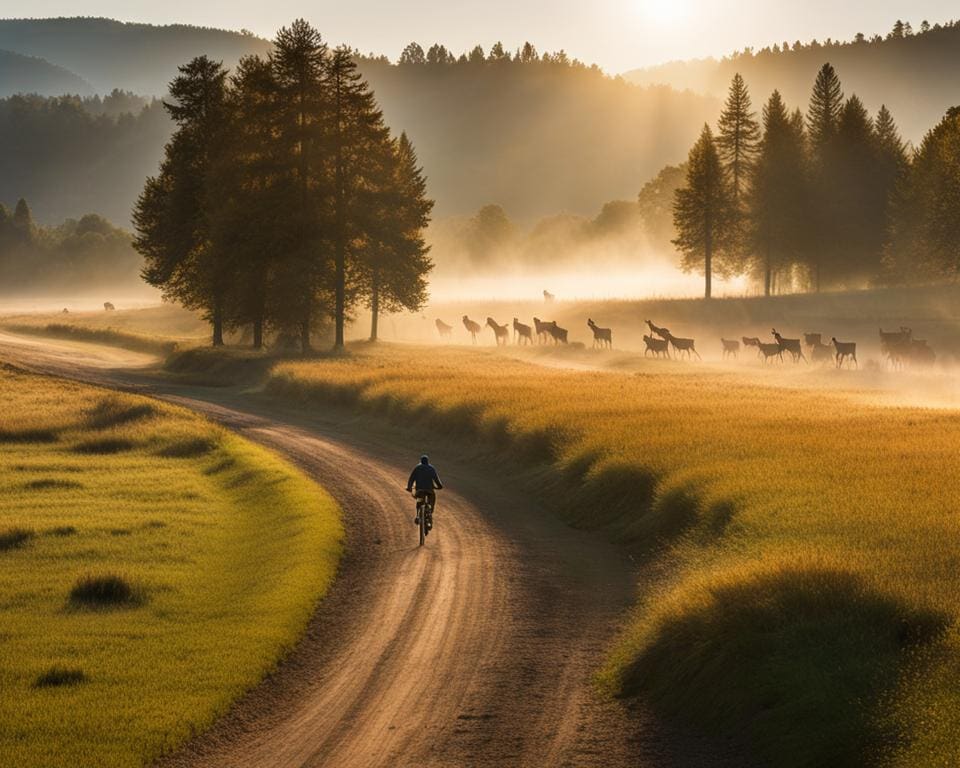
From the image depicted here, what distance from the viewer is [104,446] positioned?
38.1 metres

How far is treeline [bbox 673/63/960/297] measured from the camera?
3671 inches

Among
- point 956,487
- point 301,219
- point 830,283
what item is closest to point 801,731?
point 956,487

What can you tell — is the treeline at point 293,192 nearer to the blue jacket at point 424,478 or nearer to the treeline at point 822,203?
the treeline at point 822,203

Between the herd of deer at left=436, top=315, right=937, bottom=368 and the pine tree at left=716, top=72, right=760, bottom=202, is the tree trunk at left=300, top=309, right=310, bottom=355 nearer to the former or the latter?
the herd of deer at left=436, top=315, right=937, bottom=368

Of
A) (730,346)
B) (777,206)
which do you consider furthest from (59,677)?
(777,206)

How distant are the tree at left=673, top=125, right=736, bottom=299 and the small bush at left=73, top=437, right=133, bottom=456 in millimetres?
66762

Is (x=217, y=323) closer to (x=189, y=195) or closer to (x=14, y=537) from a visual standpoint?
(x=189, y=195)

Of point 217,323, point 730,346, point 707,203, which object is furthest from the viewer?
point 707,203

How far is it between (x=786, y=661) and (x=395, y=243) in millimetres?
59683

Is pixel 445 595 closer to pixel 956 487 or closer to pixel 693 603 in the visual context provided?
pixel 693 603

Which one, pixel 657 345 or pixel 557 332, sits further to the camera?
pixel 557 332

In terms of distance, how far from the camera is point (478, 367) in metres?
59.0

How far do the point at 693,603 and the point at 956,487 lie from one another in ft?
27.1

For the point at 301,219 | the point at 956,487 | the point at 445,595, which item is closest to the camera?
the point at 445,595
